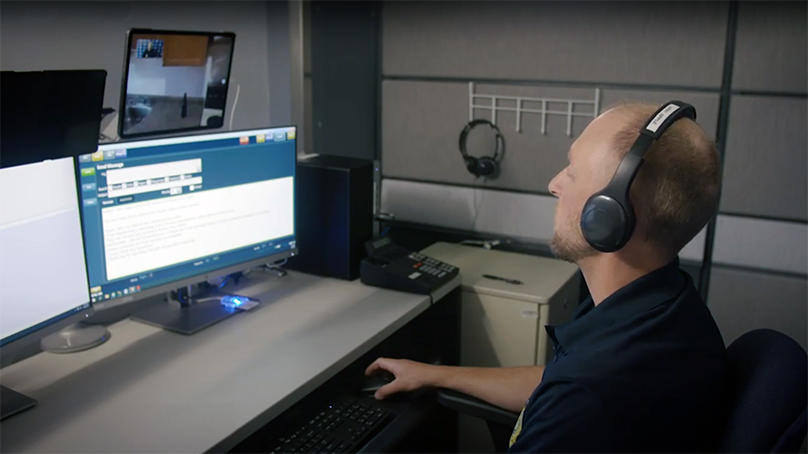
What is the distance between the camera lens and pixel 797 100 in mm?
1724

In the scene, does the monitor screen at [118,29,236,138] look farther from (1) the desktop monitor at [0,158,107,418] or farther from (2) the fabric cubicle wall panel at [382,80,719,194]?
(2) the fabric cubicle wall panel at [382,80,719,194]

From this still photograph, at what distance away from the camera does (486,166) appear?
2.09 meters

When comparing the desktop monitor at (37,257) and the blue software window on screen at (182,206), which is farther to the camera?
the blue software window on screen at (182,206)

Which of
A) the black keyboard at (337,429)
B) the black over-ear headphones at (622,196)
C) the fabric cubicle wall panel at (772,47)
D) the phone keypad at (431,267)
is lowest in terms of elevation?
the black keyboard at (337,429)

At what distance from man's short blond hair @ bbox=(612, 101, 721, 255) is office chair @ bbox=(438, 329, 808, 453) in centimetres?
20

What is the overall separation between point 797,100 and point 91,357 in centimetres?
174

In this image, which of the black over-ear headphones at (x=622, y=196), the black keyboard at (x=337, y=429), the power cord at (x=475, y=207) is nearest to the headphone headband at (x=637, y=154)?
the black over-ear headphones at (x=622, y=196)

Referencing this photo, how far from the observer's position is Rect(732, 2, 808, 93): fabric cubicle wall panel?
1.68 m

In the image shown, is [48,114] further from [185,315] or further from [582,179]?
[582,179]

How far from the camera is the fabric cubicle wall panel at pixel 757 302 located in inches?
71.6

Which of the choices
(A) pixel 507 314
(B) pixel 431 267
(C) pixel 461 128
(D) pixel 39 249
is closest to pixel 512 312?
(A) pixel 507 314

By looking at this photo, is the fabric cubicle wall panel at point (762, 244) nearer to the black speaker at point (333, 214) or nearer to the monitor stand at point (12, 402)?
the black speaker at point (333, 214)

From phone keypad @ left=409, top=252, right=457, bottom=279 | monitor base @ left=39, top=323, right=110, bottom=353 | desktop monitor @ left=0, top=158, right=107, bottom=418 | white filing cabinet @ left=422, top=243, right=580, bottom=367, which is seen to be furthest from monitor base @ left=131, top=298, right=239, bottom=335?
white filing cabinet @ left=422, top=243, right=580, bottom=367

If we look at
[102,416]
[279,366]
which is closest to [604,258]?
[279,366]
